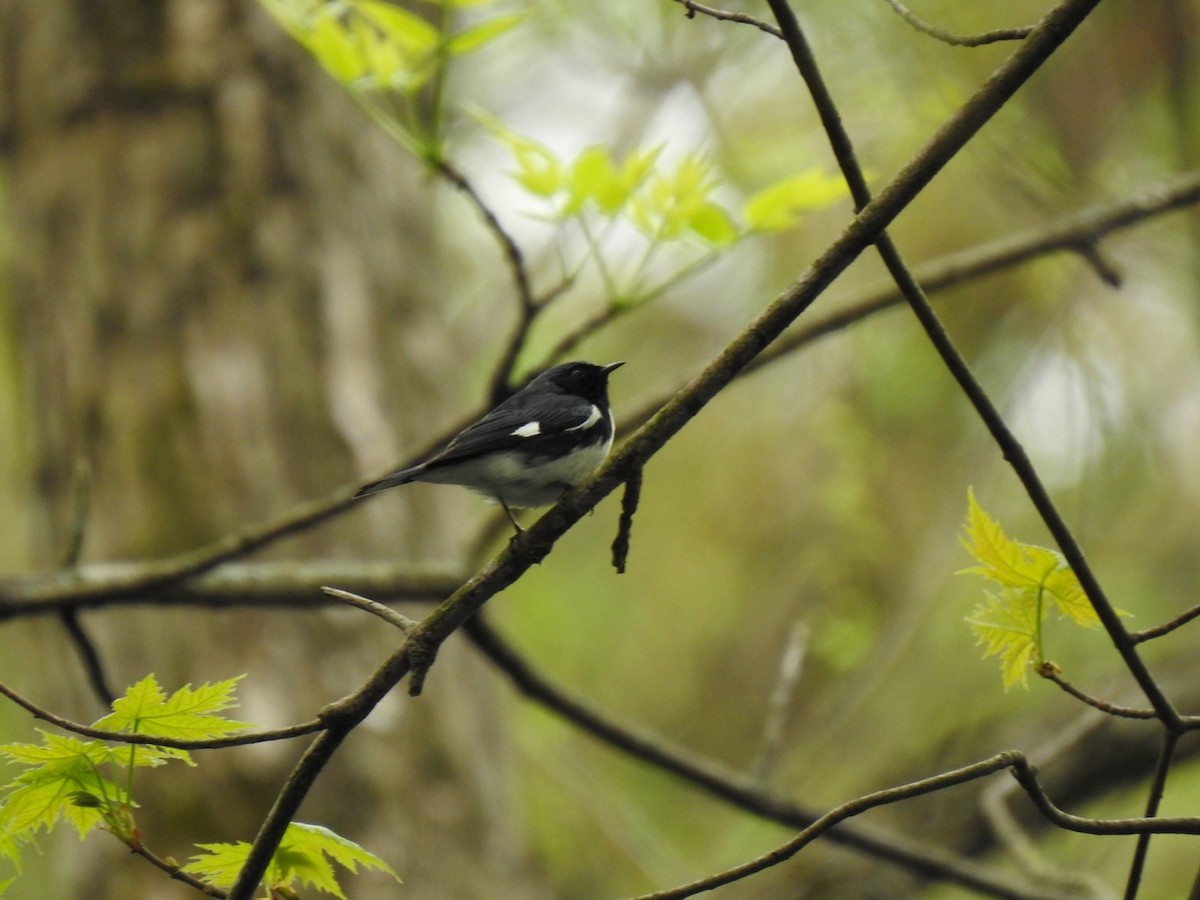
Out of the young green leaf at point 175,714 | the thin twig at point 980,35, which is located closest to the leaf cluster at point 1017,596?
the thin twig at point 980,35

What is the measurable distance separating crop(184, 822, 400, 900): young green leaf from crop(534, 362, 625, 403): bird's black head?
2.22 meters

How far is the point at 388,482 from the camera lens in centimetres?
268

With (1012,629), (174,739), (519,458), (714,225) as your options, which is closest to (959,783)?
(1012,629)

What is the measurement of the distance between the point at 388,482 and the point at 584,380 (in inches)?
40.9

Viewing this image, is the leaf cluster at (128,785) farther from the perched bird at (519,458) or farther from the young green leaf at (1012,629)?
the perched bird at (519,458)

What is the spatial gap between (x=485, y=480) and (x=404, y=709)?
0.76 metres

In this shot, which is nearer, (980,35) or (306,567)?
(980,35)

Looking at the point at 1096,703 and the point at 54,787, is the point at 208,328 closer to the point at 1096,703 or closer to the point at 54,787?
the point at 54,787

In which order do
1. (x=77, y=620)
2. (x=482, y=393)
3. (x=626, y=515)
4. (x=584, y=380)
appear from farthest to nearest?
(x=584, y=380) < (x=482, y=393) < (x=77, y=620) < (x=626, y=515)

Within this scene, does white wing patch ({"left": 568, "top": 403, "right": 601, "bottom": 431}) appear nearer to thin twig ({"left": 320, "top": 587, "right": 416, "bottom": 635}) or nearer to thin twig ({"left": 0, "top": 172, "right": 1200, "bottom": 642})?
thin twig ({"left": 0, "top": 172, "right": 1200, "bottom": 642})

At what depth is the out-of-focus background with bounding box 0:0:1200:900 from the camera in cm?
316

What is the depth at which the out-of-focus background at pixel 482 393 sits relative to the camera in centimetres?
316

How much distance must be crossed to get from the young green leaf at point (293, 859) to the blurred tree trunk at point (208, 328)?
1697 mm

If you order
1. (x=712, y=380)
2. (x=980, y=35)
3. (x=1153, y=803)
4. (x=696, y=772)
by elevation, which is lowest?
(x=696, y=772)
